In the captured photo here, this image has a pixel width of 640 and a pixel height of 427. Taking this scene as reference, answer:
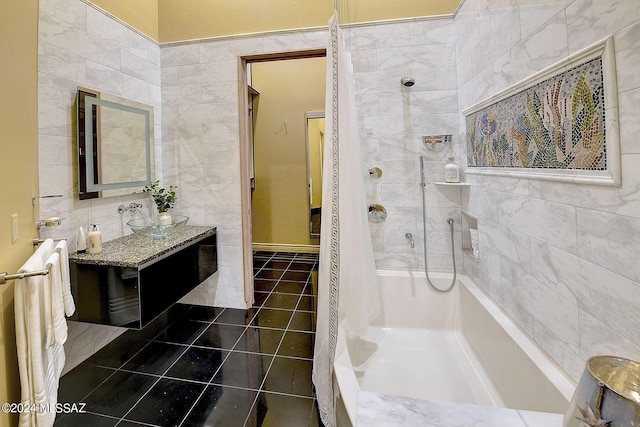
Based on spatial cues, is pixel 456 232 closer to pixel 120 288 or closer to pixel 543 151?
pixel 543 151

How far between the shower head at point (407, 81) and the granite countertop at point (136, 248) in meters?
2.13

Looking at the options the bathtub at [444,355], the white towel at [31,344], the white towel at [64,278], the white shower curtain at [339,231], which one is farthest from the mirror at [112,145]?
the bathtub at [444,355]

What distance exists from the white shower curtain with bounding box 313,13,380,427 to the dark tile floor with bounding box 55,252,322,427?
332mm

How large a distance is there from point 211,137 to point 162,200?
0.74 metres

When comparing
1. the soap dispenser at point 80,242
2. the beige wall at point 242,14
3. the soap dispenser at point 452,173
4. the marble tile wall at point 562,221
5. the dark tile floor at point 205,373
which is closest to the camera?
the marble tile wall at point 562,221

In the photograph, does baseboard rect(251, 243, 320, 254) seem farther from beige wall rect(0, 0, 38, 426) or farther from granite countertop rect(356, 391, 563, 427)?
granite countertop rect(356, 391, 563, 427)

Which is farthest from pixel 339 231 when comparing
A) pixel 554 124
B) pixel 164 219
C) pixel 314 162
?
pixel 314 162

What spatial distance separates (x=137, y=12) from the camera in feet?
8.05

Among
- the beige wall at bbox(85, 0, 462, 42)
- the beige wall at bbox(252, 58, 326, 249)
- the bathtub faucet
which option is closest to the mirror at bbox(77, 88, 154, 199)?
the beige wall at bbox(85, 0, 462, 42)

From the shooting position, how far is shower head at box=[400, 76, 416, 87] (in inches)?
85.7

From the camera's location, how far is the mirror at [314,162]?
4.38 m

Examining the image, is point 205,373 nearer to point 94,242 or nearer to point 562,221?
point 94,242

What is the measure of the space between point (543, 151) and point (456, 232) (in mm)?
1138

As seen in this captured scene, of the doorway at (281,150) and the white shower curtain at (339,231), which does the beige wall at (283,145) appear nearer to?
the doorway at (281,150)
